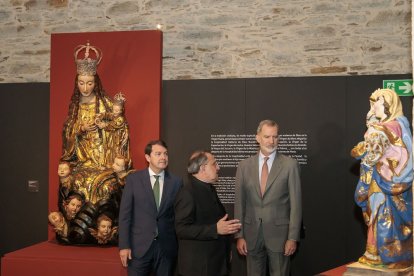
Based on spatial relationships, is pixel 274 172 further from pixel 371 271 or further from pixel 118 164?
pixel 118 164

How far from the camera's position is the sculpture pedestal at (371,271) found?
4273mm

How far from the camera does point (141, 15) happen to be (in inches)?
278

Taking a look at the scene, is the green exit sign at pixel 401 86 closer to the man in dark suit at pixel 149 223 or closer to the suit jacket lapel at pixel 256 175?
the suit jacket lapel at pixel 256 175

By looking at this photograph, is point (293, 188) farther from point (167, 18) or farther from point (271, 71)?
point (167, 18)

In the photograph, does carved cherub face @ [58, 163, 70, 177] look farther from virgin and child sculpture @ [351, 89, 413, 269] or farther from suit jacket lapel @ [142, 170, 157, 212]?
virgin and child sculpture @ [351, 89, 413, 269]

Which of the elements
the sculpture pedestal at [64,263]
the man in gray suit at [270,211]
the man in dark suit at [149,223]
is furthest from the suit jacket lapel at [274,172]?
the sculpture pedestal at [64,263]

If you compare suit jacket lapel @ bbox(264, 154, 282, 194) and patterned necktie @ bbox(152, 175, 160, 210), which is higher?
suit jacket lapel @ bbox(264, 154, 282, 194)

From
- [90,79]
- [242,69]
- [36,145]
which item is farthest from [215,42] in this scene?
[36,145]

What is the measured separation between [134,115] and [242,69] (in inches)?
48.4

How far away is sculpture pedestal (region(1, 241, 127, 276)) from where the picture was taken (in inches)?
215

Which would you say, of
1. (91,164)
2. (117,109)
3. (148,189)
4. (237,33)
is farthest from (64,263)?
(237,33)

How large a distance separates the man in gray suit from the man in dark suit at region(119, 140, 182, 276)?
2.11 ft

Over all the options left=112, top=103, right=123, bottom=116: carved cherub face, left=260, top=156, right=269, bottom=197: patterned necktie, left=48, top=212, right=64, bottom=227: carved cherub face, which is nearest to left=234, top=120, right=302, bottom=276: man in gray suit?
left=260, top=156, right=269, bottom=197: patterned necktie

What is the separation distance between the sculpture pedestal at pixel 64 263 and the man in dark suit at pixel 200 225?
1.19 meters
